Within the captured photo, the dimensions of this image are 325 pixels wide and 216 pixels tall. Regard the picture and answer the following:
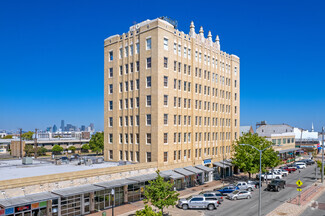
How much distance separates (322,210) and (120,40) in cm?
→ 4374

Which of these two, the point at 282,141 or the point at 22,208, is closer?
the point at 22,208

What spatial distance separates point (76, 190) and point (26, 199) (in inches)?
230

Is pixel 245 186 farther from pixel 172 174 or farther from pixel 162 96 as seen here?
pixel 162 96

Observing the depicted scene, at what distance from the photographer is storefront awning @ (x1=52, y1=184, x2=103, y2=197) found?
3088cm

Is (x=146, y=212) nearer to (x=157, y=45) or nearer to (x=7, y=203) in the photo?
(x=7, y=203)

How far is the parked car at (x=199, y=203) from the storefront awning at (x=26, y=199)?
1720cm

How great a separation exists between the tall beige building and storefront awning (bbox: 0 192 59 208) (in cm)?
1969

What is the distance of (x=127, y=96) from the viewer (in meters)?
51.5

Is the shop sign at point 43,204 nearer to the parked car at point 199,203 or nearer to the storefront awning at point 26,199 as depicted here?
the storefront awning at point 26,199

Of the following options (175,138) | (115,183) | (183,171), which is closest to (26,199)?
(115,183)

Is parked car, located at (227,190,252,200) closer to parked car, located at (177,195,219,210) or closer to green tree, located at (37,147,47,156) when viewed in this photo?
parked car, located at (177,195,219,210)

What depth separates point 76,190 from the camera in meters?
32.6

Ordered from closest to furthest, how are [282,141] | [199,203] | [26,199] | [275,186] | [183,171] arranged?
[26,199] → [199,203] → [183,171] → [275,186] → [282,141]

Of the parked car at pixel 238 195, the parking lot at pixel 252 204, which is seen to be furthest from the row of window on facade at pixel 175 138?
the parking lot at pixel 252 204
